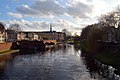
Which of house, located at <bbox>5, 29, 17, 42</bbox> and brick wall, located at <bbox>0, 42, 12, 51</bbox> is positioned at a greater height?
house, located at <bbox>5, 29, 17, 42</bbox>

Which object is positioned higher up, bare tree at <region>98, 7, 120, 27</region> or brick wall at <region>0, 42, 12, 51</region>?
bare tree at <region>98, 7, 120, 27</region>

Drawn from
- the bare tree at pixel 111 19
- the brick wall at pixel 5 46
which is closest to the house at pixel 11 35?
the brick wall at pixel 5 46

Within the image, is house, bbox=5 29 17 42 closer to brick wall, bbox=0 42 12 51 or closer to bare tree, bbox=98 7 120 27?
brick wall, bbox=0 42 12 51

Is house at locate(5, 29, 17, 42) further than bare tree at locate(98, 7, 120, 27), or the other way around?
house at locate(5, 29, 17, 42)

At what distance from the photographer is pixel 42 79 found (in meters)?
41.1

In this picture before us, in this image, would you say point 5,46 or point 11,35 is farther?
point 11,35

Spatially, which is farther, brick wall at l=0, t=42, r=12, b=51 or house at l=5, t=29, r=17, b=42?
house at l=5, t=29, r=17, b=42

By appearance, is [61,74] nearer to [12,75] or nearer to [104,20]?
[12,75]

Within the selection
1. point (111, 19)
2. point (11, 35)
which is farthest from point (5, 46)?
point (11, 35)

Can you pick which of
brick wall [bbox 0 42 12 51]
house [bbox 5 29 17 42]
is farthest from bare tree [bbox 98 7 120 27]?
house [bbox 5 29 17 42]

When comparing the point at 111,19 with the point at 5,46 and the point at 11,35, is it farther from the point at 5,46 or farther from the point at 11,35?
the point at 11,35

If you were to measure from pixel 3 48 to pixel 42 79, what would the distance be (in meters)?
60.9

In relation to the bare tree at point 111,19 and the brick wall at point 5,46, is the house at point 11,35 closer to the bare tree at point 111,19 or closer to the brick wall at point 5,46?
the brick wall at point 5,46

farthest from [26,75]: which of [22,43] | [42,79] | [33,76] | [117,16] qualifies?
[22,43]
